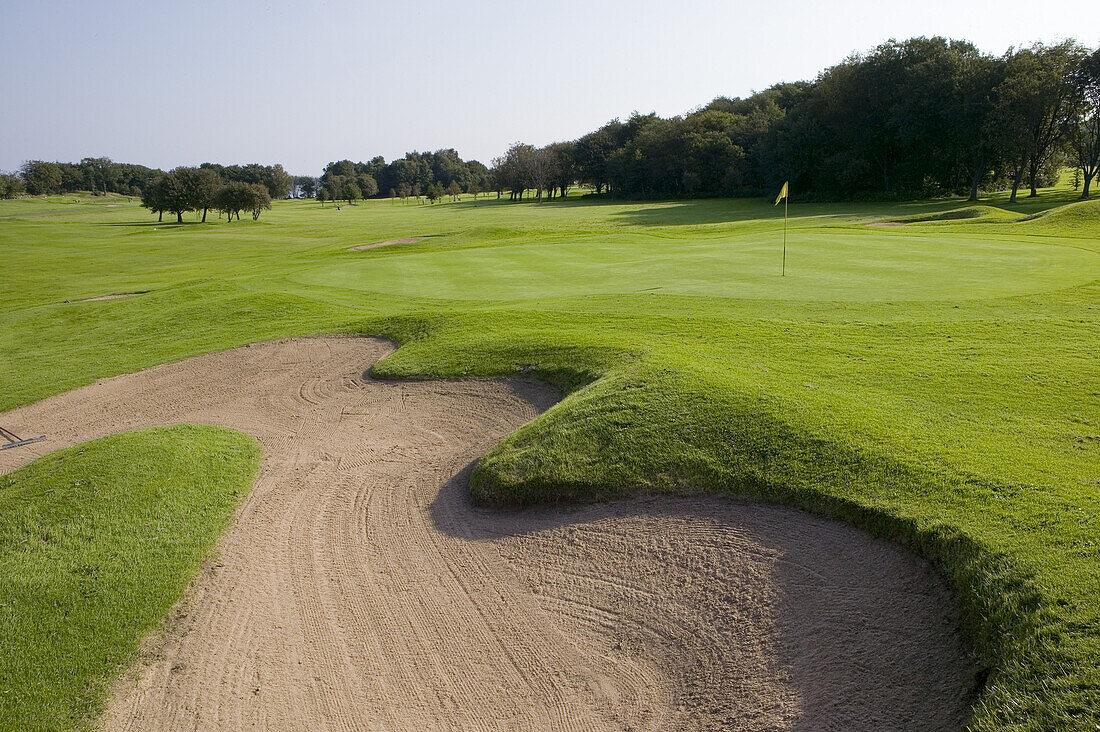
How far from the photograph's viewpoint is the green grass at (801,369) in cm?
561

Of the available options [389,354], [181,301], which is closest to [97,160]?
[181,301]

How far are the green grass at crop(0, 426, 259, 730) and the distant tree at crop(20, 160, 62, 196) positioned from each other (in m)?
151

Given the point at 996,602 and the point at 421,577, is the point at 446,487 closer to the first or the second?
the point at 421,577

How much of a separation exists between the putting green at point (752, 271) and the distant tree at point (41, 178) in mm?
135751

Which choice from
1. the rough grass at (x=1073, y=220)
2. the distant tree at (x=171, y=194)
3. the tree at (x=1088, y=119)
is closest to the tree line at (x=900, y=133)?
the tree at (x=1088, y=119)

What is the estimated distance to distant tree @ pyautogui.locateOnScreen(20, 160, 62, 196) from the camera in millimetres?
127438

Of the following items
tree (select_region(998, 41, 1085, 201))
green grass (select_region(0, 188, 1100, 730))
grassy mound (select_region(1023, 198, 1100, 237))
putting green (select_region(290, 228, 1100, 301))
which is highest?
tree (select_region(998, 41, 1085, 201))

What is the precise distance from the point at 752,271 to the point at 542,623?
48.6 ft

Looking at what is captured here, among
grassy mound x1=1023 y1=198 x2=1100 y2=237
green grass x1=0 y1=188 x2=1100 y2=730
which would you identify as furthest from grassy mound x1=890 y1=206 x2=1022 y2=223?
green grass x1=0 y1=188 x2=1100 y2=730

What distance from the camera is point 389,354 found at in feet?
47.9

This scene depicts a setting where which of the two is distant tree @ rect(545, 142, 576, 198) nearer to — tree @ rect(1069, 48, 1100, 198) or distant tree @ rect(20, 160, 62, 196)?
tree @ rect(1069, 48, 1100, 198)

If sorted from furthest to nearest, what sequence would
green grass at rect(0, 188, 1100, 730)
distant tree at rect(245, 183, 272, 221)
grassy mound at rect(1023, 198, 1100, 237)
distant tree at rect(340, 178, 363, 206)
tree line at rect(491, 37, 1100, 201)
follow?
distant tree at rect(340, 178, 363, 206)
distant tree at rect(245, 183, 272, 221)
tree line at rect(491, 37, 1100, 201)
grassy mound at rect(1023, 198, 1100, 237)
green grass at rect(0, 188, 1100, 730)

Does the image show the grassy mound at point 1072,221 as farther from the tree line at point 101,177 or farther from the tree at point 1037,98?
the tree line at point 101,177

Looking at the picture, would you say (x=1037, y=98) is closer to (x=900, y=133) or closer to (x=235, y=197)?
(x=900, y=133)
